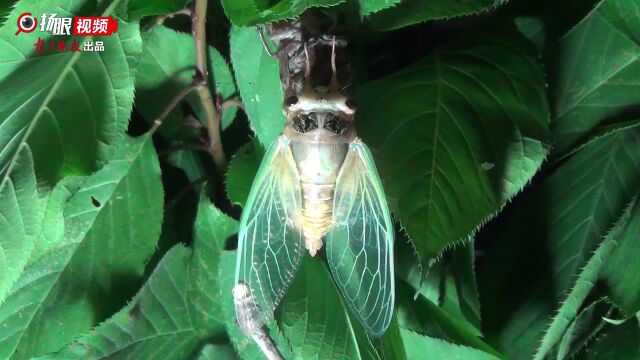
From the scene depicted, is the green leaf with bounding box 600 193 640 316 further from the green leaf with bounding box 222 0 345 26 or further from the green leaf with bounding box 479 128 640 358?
the green leaf with bounding box 222 0 345 26

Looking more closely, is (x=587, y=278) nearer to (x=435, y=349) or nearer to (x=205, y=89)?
(x=435, y=349)

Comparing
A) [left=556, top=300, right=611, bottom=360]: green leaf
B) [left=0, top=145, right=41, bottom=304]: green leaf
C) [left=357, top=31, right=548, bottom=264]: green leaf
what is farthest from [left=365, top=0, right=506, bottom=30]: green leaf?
[left=556, top=300, right=611, bottom=360]: green leaf

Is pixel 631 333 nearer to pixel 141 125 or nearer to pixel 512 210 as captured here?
pixel 512 210

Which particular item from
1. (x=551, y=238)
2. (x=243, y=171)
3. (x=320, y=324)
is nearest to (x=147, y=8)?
(x=243, y=171)

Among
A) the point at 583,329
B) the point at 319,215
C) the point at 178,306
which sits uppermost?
the point at 319,215

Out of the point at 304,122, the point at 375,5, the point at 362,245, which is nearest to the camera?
the point at 375,5

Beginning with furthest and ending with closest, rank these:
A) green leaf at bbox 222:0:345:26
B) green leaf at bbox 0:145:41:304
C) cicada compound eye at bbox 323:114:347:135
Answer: cicada compound eye at bbox 323:114:347:135 < green leaf at bbox 0:145:41:304 < green leaf at bbox 222:0:345:26

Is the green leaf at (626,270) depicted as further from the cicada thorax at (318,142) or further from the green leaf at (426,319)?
the cicada thorax at (318,142)

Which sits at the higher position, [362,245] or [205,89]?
[205,89]
